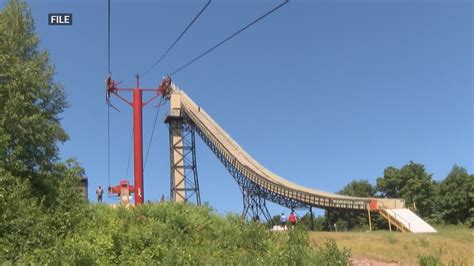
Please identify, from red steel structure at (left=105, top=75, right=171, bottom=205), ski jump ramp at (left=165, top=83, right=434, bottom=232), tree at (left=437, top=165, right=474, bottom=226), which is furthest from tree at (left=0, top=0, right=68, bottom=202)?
tree at (left=437, top=165, right=474, bottom=226)

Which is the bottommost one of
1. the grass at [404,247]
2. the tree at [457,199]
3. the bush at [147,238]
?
the grass at [404,247]

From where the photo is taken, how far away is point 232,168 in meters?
62.9

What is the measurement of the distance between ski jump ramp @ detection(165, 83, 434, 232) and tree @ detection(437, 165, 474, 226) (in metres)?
21.1

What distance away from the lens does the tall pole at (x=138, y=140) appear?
45969 millimetres

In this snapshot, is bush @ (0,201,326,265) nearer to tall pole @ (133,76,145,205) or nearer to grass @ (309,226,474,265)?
grass @ (309,226,474,265)

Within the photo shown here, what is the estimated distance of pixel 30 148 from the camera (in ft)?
72.1

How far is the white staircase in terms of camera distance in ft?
133

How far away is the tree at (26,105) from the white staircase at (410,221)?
82.3 feet

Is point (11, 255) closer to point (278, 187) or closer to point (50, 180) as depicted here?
point (50, 180)

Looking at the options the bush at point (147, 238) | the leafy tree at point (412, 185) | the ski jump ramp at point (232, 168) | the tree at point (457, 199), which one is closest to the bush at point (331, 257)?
the bush at point (147, 238)

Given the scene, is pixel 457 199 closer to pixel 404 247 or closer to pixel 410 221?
pixel 410 221

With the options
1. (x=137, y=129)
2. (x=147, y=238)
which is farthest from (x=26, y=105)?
(x=137, y=129)

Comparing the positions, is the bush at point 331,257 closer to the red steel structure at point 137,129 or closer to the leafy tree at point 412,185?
the red steel structure at point 137,129

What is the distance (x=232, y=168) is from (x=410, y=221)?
73.9 feet
